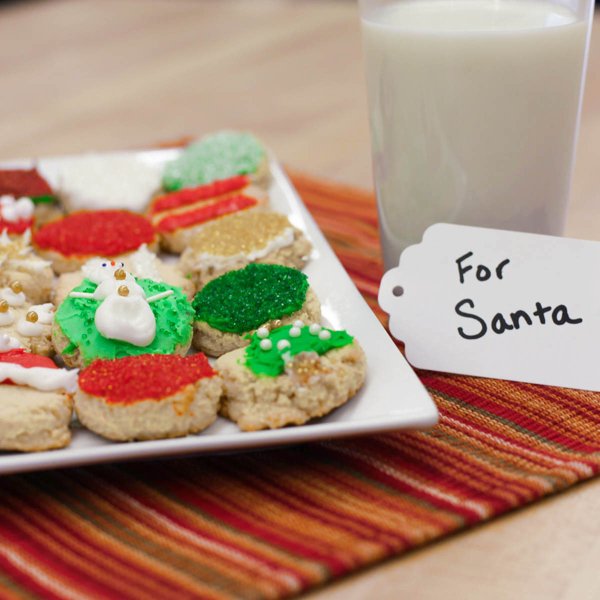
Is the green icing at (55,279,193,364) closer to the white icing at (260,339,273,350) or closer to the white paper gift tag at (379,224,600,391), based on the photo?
the white icing at (260,339,273,350)

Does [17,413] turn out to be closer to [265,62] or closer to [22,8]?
[265,62]

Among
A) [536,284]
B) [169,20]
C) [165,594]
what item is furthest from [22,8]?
[165,594]

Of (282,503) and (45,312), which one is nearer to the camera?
(282,503)

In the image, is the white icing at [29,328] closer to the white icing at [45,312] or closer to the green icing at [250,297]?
the white icing at [45,312]

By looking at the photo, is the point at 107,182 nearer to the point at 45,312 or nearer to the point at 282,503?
the point at 45,312

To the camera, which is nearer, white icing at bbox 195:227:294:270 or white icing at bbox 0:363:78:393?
white icing at bbox 0:363:78:393

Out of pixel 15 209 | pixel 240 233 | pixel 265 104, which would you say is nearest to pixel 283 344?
pixel 240 233

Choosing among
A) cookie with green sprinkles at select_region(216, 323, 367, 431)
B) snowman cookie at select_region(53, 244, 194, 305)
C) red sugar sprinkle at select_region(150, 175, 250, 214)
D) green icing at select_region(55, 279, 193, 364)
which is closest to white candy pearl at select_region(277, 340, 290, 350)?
cookie with green sprinkles at select_region(216, 323, 367, 431)
